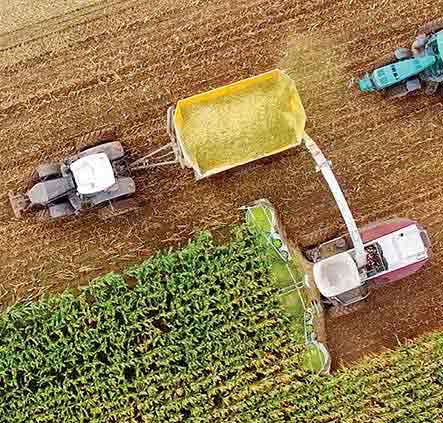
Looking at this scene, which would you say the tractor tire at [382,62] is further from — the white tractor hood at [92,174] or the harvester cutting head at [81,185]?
the white tractor hood at [92,174]

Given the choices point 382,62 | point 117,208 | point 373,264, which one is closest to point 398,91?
point 382,62

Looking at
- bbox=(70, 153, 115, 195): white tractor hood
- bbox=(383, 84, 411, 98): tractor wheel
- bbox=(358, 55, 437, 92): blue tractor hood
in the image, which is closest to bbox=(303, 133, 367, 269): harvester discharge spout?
bbox=(358, 55, 437, 92): blue tractor hood

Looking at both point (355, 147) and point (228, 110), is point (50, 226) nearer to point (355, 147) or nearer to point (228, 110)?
point (228, 110)

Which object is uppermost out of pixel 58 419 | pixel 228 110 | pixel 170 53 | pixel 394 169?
pixel 170 53

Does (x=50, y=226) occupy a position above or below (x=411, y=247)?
above

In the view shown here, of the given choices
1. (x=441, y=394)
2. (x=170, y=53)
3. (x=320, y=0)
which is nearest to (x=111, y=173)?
(x=170, y=53)

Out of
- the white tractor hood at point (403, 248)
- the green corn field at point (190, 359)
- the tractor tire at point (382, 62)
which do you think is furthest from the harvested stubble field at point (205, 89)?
the white tractor hood at point (403, 248)

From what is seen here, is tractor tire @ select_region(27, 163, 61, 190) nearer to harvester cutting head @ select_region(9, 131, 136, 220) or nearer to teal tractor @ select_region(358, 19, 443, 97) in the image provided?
harvester cutting head @ select_region(9, 131, 136, 220)
